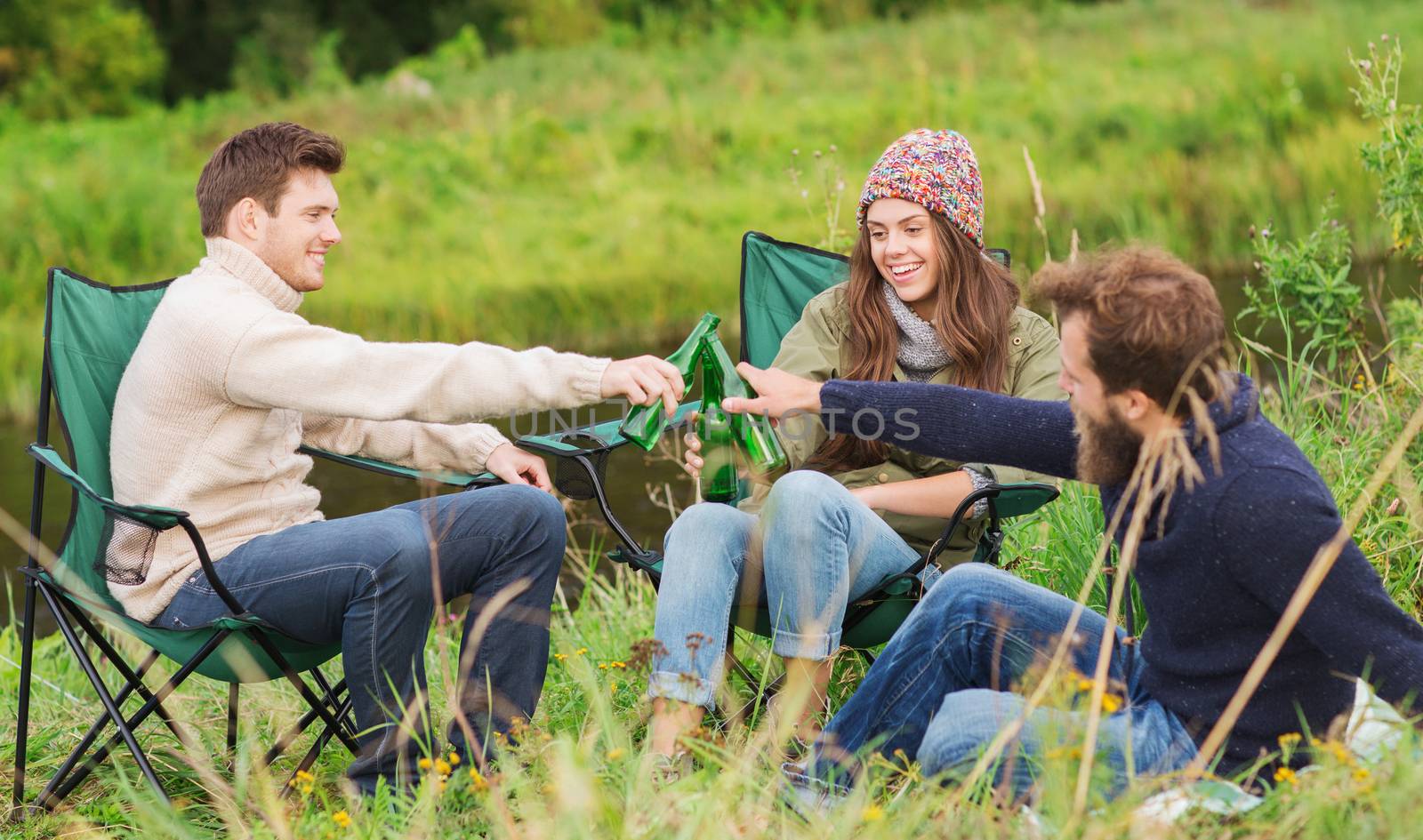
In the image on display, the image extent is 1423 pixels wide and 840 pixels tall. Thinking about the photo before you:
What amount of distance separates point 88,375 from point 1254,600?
1.93m

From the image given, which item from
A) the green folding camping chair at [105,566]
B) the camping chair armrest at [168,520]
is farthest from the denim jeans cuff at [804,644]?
the camping chair armrest at [168,520]

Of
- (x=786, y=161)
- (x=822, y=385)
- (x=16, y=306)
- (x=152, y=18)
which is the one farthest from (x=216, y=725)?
(x=152, y=18)

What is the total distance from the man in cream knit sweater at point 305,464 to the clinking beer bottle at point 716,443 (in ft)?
0.58

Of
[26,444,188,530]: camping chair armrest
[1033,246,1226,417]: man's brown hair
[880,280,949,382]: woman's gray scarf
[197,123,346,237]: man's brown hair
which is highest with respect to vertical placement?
[197,123,346,237]: man's brown hair

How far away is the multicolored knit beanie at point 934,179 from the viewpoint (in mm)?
2668

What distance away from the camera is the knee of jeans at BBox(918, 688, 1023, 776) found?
1.85m

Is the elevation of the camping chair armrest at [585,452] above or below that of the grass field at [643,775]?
above

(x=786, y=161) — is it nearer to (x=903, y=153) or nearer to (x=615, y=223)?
(x=615, y=223)

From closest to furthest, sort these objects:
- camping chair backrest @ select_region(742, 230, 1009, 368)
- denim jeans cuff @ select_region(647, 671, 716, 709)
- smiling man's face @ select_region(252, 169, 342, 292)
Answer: denim jeans cuff @ select_region(647, 671, 716, 709) → smiling man's face @ select_region(252, 169, 342, 292) → camping chair backrest @ select_region(742, 230, 1009, 368)

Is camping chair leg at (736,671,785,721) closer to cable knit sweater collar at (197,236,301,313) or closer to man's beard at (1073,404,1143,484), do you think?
man's beard at (1073,404,1143,484)

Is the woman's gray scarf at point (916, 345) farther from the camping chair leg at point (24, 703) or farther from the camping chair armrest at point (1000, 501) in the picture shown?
the camping chair leg at point (24, 703)

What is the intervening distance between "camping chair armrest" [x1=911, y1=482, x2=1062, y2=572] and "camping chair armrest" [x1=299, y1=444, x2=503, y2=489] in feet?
2.60

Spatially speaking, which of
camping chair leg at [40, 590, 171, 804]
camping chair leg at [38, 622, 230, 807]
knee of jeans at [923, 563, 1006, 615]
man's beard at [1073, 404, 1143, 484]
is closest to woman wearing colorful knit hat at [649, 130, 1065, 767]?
knee of jeans at [923, 563, 1006, 615]

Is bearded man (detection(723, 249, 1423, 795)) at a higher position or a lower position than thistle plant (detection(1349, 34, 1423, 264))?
lower
